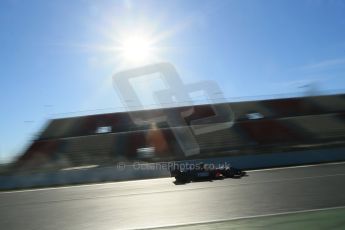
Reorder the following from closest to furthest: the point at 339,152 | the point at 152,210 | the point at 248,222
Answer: the point at 248,222
the point at 152,210
the point at 339,152

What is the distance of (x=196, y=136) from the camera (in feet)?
128

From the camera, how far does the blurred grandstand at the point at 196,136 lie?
35.4 metres

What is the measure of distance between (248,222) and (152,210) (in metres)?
3.32

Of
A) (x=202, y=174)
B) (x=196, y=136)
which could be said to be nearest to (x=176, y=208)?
(x=202, y=174)

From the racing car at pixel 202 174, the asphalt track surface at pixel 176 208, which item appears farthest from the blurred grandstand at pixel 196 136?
the asphalt track surface at pixel 176 208

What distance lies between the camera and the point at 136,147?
37.7 meters

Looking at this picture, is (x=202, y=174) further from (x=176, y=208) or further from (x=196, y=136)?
(x=196, y=136)

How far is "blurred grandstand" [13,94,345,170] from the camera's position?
1395 inches

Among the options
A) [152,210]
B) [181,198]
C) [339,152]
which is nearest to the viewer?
[152,210]

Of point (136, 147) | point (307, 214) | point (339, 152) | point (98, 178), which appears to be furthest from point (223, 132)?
point (307, 214)

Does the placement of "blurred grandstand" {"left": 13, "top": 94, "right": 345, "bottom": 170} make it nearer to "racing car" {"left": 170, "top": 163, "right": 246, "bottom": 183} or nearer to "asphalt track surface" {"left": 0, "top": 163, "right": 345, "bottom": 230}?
"racing car" {"left": 170, "top": 163, "right": 246, "bottom": 183}

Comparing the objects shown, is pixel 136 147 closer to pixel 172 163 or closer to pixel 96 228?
pixel 172 163

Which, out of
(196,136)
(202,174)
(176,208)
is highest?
(196,136)

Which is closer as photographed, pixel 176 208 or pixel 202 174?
pixel 176 208
